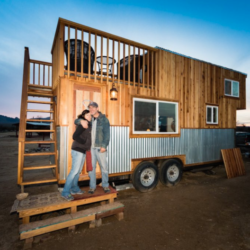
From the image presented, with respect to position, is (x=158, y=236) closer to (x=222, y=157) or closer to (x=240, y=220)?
(x=240, y=220)

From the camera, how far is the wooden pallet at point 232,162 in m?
7.04

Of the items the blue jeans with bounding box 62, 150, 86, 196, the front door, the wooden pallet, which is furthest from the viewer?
the wooden pallet

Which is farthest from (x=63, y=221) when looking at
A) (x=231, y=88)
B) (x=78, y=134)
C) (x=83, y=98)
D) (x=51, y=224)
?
(x=231, y=88)

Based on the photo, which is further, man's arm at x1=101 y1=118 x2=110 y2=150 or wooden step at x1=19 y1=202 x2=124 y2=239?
man's arm at x1=101 y1=118 x2=110 y2=150

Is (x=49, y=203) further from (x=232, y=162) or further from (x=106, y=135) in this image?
(x=232, y=162)

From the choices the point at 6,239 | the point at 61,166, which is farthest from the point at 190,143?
the point at 6,239

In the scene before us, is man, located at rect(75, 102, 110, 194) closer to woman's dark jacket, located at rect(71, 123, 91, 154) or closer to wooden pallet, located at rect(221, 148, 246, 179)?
woman's dark jacket, located at rect(71, 123, 91, 154)

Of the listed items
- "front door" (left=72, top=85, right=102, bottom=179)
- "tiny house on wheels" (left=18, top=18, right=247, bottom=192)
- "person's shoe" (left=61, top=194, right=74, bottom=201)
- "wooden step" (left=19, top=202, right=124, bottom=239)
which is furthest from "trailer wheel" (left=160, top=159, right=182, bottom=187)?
"person's shoe" (left=61, top=194, right=74, bottom=201)

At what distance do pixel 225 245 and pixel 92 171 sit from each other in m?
3.00

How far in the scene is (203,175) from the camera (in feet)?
24.0

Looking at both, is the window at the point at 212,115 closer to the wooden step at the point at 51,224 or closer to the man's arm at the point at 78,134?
the man's arm at the point at 78,134

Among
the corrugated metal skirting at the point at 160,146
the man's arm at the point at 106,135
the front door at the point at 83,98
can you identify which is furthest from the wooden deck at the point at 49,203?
the man's arm at the point at 106,135

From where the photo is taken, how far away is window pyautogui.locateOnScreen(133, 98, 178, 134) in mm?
5375

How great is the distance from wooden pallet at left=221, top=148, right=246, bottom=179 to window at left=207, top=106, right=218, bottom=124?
142cm
